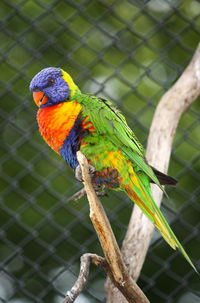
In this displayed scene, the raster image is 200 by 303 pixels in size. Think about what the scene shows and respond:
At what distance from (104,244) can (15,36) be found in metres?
1.25

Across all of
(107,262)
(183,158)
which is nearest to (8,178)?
(183,158)

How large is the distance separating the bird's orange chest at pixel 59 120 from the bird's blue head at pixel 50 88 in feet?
0.07

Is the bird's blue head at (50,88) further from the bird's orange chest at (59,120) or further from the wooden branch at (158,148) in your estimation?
the wooden branch at (158,148)

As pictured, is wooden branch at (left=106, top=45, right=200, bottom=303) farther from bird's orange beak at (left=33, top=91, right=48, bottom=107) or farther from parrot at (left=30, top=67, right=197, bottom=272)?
bird's orange beak at (left=33, top=91, right=48, bottom=107)

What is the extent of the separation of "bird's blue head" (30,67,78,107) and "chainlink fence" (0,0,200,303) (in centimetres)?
75

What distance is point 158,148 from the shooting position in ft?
4.98

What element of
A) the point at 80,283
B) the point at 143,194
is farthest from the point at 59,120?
the point at 80,283

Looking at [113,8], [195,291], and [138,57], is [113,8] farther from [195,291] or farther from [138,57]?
[195,291]

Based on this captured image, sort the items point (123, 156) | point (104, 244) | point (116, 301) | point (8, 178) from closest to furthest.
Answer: point (104, 244)
point (123, 156)
point (116, 301)
point (8, 178)

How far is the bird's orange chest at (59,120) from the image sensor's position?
1.21 metres

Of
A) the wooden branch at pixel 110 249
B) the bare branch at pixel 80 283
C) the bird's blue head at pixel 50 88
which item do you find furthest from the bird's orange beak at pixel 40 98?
the bare branch at pixel 80 283

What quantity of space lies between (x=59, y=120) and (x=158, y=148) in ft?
1.37

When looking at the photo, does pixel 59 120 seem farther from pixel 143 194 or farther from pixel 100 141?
pixel 143 194

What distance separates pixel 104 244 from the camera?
42.5 inches
